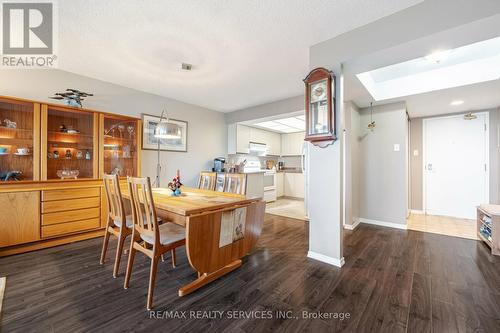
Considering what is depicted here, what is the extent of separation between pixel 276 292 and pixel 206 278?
0.64 metres

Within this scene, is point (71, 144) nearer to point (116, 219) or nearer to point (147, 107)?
point (147, 107)

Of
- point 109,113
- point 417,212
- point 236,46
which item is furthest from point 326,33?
point 417,212

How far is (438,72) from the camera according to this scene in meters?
2.88

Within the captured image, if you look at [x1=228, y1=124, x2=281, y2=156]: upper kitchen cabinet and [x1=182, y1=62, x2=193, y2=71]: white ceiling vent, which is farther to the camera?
[x1=228, y1=124, x2=281, y2=156]: upper kitchen cabinet

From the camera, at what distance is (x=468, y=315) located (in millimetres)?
1487

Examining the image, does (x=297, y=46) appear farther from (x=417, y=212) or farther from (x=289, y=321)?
(x=417, y=212)

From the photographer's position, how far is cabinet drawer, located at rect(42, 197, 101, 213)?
8.54 ft

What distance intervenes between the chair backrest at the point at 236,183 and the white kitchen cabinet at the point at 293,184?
384cm

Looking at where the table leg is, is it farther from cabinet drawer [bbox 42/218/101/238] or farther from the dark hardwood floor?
cabinet drawer [bbox 42/218/101/238]

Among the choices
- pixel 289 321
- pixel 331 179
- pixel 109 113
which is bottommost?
pixel 289 321

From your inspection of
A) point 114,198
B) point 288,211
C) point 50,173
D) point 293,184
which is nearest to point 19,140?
point 50,173

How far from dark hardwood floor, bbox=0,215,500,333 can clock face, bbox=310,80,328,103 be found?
6.08ft

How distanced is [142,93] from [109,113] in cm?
86

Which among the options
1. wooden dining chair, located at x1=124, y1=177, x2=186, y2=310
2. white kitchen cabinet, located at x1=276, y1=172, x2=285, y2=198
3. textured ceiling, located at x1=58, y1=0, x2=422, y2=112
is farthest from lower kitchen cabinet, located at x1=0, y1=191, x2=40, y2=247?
white kitchen cabinet, located at x1=276, y1=172, x2=285, y2=198
